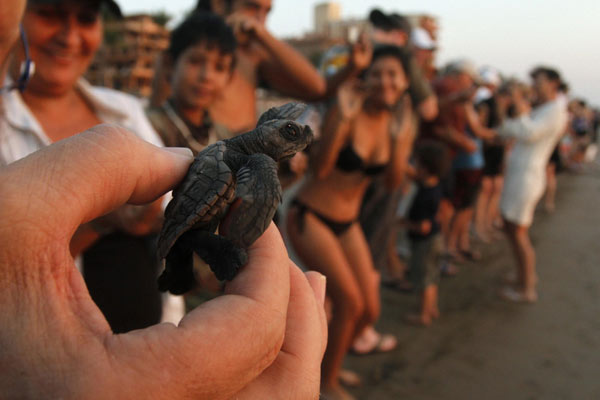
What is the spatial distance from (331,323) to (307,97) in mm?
1210

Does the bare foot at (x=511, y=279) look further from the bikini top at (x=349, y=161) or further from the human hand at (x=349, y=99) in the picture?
the human hand at (x=349, y=99)

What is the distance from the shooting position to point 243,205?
57cm

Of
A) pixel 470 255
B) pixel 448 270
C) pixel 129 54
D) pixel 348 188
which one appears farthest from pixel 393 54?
pixel 129 54

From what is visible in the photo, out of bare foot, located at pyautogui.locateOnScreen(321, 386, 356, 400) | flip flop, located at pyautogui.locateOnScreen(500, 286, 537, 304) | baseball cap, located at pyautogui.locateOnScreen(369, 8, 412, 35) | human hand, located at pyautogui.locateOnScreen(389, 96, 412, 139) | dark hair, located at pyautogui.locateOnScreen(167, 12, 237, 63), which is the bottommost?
flip flop, located at pyautogui.locateOnScreen(500, 286, 537, 304)

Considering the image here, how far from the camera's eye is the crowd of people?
17.5 inches

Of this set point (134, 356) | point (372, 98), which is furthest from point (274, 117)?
point (372, 98)

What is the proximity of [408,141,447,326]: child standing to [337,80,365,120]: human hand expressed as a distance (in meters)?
1.03

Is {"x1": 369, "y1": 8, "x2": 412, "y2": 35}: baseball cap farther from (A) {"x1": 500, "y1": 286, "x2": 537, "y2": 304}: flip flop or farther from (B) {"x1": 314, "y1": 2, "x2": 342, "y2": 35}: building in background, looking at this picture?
(B) {"x1": 314, "y1": 2, "x2": 342, "y2": 35}: building in background

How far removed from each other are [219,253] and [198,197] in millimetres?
86

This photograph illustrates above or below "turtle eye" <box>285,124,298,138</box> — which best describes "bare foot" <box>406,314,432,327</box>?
below

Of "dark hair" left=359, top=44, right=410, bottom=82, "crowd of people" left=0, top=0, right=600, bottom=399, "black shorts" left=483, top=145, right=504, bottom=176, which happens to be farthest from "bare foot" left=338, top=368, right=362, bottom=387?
"black shorts" left=483, top=145, right=504, bottom=176

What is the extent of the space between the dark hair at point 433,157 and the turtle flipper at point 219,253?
2.69 meters

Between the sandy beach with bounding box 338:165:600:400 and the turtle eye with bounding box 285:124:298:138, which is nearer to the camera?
the turtle eye with bounding box 285:124:298:138

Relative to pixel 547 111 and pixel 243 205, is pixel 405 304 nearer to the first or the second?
pixel 547 111
